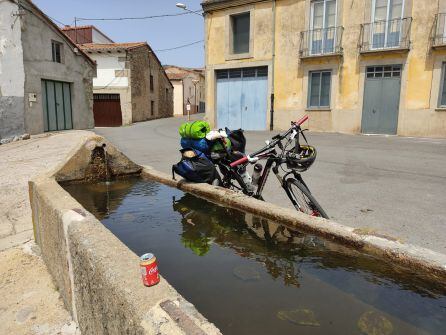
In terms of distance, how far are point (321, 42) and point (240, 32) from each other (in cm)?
444

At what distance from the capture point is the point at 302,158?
3252 millimetres

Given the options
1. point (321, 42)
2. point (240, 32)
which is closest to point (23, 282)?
point (321, 42)

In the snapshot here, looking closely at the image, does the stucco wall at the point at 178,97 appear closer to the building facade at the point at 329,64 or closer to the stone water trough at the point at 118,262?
the building facade at the point at 329,64

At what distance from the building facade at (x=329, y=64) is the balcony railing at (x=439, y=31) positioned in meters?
0.03

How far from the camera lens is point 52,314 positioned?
2.78m

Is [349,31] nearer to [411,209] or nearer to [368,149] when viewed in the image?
[368,149]

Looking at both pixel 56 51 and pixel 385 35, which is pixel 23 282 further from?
pixel 56 51

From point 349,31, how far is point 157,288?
50.3 ft

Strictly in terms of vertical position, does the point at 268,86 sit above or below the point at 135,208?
above

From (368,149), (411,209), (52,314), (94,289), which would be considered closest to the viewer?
(94,289)

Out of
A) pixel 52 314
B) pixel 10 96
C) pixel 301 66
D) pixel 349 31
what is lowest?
pixel 52 314

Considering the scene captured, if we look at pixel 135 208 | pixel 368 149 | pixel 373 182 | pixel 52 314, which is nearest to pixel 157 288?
pixel 52 314

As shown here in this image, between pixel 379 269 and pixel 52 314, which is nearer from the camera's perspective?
pixel 379 269

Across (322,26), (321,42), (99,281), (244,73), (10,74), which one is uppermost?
(322,26)
